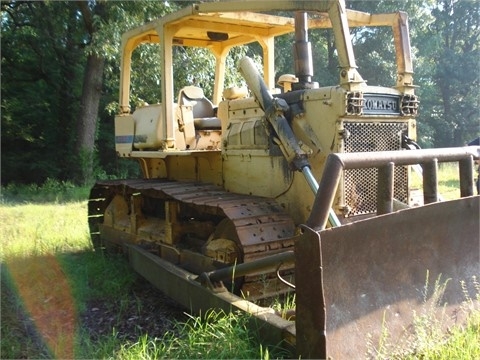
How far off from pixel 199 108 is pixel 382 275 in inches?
148

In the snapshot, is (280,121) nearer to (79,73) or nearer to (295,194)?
(295,194)

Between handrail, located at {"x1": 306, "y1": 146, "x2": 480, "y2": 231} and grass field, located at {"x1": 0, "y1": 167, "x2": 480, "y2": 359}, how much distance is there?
0.76 meters

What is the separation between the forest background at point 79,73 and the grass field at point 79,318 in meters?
6.86

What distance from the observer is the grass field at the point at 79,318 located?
2.88 m

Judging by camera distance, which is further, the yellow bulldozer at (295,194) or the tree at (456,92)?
the tree at (456,92)

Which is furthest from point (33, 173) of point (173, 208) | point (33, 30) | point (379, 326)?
point (379, 326)

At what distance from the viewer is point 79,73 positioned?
18375 millimetres

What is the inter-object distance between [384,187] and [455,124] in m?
27.7

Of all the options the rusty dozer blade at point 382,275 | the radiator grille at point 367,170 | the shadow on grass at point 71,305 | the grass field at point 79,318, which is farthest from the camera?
the radiator grille at point 367,170

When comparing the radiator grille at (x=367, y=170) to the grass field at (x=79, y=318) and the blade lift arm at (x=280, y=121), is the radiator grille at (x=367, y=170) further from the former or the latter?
the grass field at (x=79, y=318)

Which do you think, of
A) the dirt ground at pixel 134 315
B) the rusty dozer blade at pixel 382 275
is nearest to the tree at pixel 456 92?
the dirt ground at pixel 134 315

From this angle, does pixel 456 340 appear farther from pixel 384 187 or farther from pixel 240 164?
pixel 240 164

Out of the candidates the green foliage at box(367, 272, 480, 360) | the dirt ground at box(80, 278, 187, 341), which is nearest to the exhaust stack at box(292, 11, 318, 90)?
the green foliage at box(367, 272, 480, 360)

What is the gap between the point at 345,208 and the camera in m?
3.74
